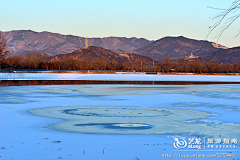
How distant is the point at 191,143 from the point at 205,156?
3.45 ft

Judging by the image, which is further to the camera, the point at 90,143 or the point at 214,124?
the point at 214,124

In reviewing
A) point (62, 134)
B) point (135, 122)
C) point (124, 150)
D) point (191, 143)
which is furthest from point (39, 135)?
point (191, 143)

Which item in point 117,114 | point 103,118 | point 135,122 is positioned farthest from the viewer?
point 117,114

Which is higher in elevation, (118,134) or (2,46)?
(2,46)

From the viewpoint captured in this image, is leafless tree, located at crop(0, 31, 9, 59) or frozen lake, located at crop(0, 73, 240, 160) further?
leafless tree, located at crop(0, 31, 9, 59)

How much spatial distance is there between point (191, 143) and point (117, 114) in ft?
19.4

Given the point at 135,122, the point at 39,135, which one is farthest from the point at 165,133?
the point at 39,135

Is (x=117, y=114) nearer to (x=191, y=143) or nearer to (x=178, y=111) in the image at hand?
(x=178, y=111)

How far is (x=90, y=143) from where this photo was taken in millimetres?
8516

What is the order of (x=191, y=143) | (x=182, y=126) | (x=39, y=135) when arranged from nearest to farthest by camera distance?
(x=191, y=143)
(x=39, y=135)
(x=182, y=126)

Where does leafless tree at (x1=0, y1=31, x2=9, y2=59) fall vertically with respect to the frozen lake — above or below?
above

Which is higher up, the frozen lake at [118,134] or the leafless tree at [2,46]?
the leafless tree at [2,46]

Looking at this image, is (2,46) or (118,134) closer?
(118,134)

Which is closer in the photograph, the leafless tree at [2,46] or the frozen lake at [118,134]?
the frozen lake at [118,134]
